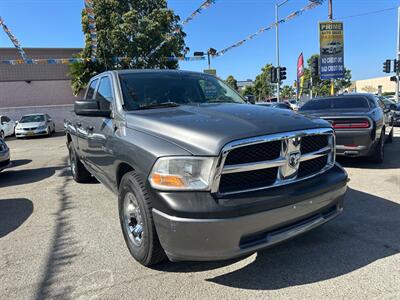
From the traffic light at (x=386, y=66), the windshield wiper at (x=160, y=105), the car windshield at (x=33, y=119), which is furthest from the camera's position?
the traffic light at (x=386, y=66)

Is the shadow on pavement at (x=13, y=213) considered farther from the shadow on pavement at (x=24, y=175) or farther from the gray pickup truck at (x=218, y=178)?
the gray pickup truck at (x=218, y=178)

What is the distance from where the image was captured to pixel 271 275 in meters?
3.09

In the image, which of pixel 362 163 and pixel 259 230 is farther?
pixel 362 163

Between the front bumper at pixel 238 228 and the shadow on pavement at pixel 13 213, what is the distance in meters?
2.92

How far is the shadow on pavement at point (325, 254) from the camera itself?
9.96 ft

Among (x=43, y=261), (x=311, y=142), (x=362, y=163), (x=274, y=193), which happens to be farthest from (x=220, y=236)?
(x=362, y=163)

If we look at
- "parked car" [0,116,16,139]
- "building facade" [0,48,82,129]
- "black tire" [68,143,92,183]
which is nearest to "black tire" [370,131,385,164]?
"black tire" [68,143,92,183]

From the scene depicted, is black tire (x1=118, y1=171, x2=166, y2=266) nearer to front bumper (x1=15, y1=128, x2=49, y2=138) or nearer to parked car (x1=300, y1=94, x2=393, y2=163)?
parked car (x1=300, y1=94, x2=393, y2=163)

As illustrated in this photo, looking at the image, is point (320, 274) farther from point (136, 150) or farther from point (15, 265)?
point (15, 265)

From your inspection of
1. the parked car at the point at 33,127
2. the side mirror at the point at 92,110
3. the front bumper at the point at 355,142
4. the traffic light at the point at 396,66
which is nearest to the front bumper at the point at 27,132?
the parked car at the point at 33,127

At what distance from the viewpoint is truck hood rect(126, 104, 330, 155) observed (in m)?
2.69

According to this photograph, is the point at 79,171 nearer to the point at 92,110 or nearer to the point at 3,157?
the point at 3,157

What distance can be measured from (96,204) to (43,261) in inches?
74.3

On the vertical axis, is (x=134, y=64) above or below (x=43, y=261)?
above
